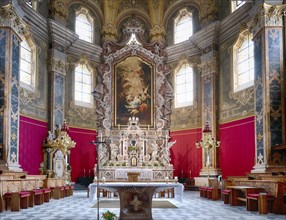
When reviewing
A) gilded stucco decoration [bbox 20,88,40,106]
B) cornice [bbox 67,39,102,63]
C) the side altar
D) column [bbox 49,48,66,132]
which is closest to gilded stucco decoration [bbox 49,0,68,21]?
cornice [bbox 67,39,102,63]

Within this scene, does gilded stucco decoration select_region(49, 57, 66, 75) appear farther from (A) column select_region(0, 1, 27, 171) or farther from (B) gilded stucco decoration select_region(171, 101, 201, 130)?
(B) gilded stucco decoration select_region(171, 101, 201, 130)

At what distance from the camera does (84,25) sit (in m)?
24.2

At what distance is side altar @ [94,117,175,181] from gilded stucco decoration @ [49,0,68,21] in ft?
21.7

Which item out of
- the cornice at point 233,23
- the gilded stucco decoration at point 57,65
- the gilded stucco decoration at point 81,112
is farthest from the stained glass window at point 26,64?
the cornice at point 233,23

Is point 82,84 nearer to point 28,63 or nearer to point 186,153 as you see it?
point 28,63

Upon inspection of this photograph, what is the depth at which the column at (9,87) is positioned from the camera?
1535 centimetres

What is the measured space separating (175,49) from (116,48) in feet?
11.5

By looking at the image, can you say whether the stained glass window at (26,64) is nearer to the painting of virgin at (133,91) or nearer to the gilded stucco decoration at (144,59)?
the gilded stucco decoration at (144,59)

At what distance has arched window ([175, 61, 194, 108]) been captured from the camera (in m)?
23.3

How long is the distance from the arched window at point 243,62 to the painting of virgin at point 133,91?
5455 millimetres

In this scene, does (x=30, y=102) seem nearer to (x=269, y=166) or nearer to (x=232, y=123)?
(x=232, y=123)

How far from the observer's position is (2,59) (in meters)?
15.5

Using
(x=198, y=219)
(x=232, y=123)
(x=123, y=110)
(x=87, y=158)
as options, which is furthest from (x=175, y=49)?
(x=198, y=219)

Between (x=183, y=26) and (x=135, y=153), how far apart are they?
8.34 meters
